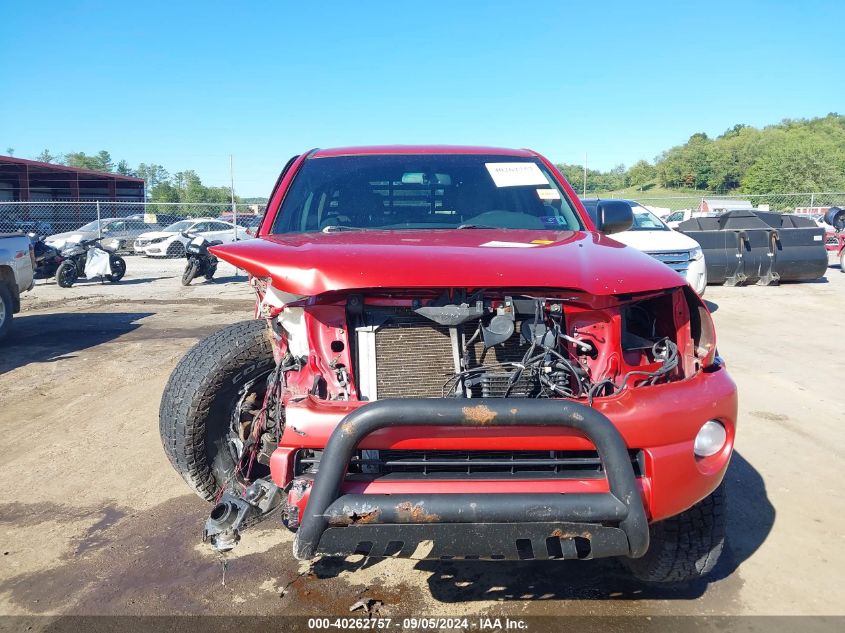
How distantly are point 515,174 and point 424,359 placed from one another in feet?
5.83

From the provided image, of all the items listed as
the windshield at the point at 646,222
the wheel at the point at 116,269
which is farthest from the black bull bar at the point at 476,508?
the wheel at the point at 116,269

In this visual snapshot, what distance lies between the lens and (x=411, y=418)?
1.95 meters

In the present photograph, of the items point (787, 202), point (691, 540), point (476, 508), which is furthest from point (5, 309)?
point (787, 202)

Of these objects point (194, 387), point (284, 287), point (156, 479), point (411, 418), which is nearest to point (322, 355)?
point (284, 287)

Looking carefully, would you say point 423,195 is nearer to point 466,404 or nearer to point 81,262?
point 466,404

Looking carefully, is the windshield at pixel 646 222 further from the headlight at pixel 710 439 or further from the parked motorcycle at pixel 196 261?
the parked motorcycle at pixel 196 261

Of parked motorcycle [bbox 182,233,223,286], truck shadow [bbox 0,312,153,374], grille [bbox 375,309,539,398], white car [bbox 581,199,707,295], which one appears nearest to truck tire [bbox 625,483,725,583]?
grille [bbox 375,309,539,398]

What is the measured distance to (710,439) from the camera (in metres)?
2.29

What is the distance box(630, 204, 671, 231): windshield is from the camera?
10414 millimetres

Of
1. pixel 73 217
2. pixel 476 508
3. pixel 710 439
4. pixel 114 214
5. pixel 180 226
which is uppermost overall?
pixel 114 214

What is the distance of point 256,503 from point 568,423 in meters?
1.17

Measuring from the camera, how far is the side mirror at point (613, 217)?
3.59m

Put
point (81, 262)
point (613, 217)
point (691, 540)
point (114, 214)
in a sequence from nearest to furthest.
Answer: point (691, 540)
point (613, 217)
point (81, 262)
point (114, 214)

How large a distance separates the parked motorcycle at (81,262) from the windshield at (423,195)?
11860 millimetres
